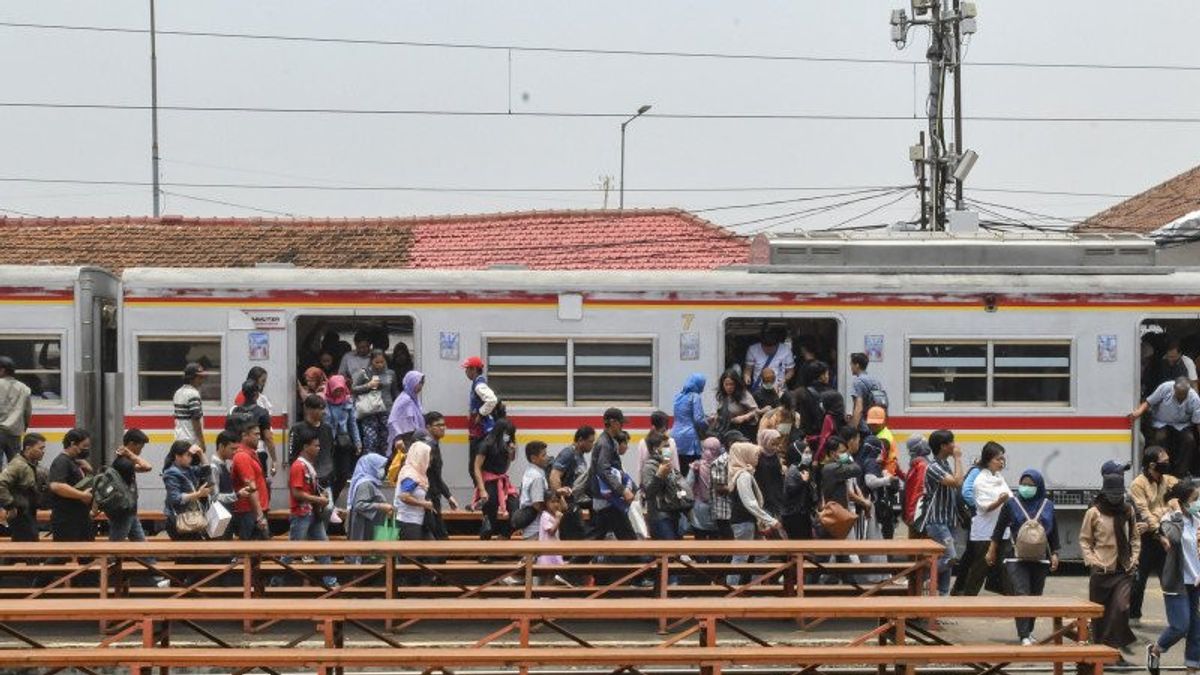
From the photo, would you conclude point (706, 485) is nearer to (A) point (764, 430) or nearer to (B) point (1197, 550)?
(A) point (764, 430)

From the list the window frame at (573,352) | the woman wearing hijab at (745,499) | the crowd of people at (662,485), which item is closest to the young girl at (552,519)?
the crowd of people at (662,485)

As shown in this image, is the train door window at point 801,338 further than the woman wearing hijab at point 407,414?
Yes

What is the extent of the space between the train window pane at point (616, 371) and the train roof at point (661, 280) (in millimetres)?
613

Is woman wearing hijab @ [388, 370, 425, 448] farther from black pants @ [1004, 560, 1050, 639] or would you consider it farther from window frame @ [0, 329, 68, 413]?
black pants @ [1004, 560, 1050, 639]

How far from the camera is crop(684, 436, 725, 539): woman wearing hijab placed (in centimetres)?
1769

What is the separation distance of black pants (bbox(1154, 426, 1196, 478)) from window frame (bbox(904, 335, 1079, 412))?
953 millimetres

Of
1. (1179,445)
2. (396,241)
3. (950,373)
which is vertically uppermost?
(396,241)

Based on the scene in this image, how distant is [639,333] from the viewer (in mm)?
20172

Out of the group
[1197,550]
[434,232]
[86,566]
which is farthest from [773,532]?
[434,232]

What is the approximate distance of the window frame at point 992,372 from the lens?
20.3 m

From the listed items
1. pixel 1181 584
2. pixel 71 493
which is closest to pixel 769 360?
pixel 1181 584

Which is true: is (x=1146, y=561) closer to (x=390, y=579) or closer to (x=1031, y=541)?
(x=1031, y=541)

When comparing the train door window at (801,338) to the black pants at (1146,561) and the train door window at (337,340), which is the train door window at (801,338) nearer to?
the train door window at (337,340)

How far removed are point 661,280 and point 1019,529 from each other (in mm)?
5288
